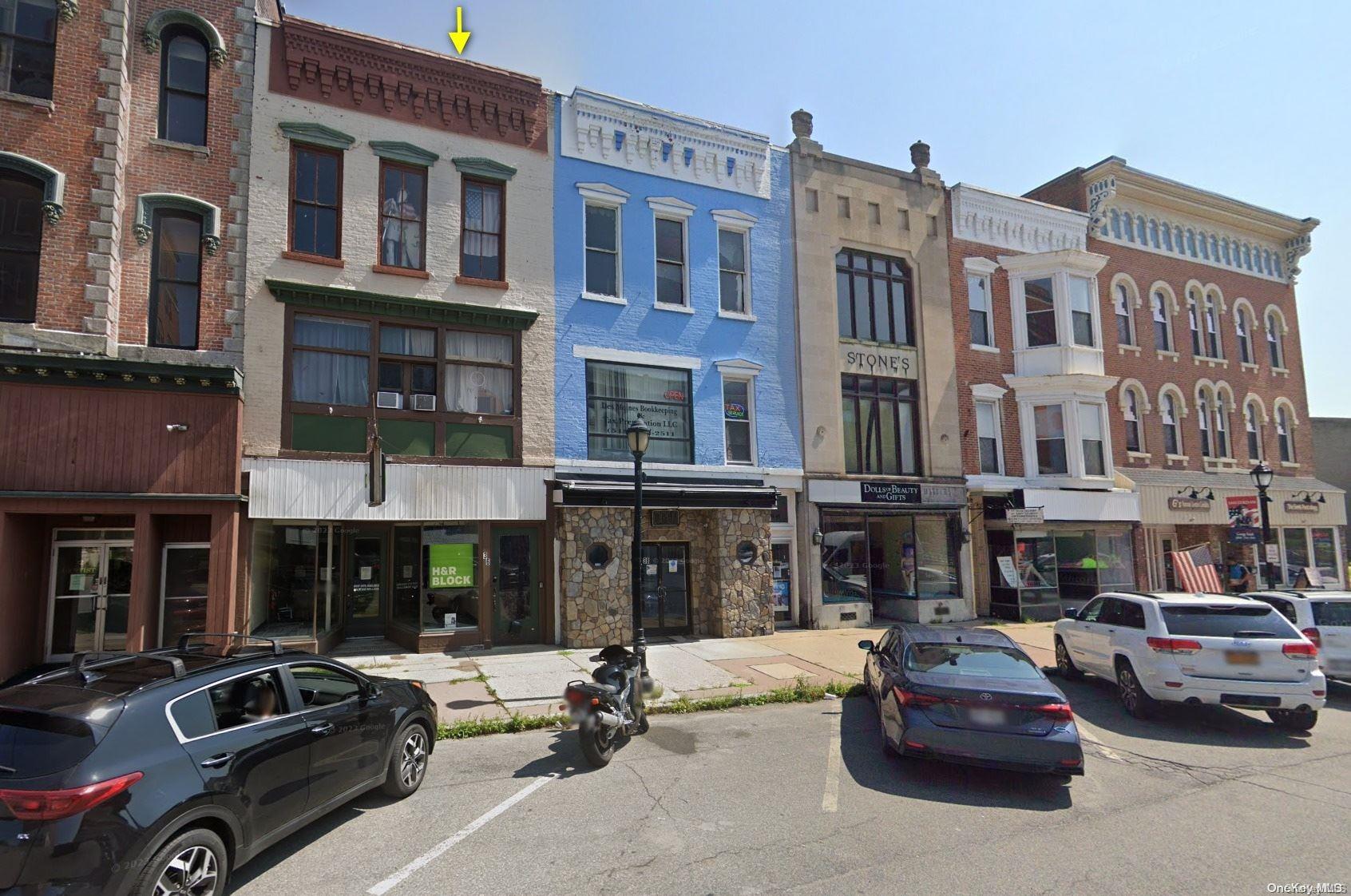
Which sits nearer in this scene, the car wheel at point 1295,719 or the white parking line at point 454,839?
the white parking line at point 454,839

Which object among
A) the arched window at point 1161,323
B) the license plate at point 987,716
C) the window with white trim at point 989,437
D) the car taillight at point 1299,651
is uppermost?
the arched window at point 1161,323

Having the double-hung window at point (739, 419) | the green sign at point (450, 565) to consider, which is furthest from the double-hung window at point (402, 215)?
the double-hung window at point (739, 419)

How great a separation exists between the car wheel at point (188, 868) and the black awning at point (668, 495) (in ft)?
33.2

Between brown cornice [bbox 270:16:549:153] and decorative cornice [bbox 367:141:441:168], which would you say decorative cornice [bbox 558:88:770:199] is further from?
decorative cornice [bbox 367:141:441:168]

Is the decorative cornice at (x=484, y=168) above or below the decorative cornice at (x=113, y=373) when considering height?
above

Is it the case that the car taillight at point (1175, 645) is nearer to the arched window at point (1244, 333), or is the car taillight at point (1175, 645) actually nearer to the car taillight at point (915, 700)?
the car taillight at point (915, 700)

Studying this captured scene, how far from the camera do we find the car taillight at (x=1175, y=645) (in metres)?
9.18

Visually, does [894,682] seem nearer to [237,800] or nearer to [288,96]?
[237,800]

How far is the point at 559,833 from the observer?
237 inches

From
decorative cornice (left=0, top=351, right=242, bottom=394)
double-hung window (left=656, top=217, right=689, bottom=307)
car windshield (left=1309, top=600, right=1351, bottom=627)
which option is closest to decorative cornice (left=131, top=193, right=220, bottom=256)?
decorative cornice (left=0, top=351, right=242, bottom=394)

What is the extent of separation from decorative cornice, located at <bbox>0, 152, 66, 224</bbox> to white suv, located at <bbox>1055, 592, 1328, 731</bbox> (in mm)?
17685

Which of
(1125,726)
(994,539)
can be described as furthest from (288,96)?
(994,539)

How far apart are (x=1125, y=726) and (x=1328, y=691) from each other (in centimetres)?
505

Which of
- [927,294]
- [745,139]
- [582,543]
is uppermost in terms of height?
[745,139]
